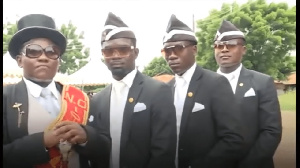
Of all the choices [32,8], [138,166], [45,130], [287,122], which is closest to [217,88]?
[287,122]

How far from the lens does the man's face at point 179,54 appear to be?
3.18m

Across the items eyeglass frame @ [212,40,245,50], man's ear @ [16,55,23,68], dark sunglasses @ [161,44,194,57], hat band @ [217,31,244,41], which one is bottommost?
man's ear @ [16,55,23,68]

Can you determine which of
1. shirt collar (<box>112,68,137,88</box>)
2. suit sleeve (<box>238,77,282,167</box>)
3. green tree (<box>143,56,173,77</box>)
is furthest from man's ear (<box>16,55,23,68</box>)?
suit sleeve (<box>238,77,282,167</box>)

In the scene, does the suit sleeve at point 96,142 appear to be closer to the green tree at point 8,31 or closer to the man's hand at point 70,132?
the man's hand at point 70,132

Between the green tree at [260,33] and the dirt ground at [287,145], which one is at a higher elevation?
the green tree at [260,33]

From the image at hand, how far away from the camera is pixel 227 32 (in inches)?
127

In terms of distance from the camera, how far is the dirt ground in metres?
3.19

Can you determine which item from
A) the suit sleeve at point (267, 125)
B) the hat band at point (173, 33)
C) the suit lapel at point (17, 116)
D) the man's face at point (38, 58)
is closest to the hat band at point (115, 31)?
the hat band at point (173, 33)

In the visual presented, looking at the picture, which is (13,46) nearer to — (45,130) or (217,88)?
(45,130)

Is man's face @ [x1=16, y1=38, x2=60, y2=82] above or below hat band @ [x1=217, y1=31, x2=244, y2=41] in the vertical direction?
below

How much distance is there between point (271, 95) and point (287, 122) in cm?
26

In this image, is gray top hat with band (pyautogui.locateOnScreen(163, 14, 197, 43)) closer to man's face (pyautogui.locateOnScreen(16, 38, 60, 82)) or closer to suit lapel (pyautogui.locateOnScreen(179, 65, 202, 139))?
suit lapel (pyautogui.locateOnScreen(179, 65, 202, 139))

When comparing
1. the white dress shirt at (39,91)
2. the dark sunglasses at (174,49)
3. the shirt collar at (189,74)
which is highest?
the dark sunglasses at (174,49)

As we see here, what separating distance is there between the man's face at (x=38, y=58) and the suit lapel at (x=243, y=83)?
1.53 m
